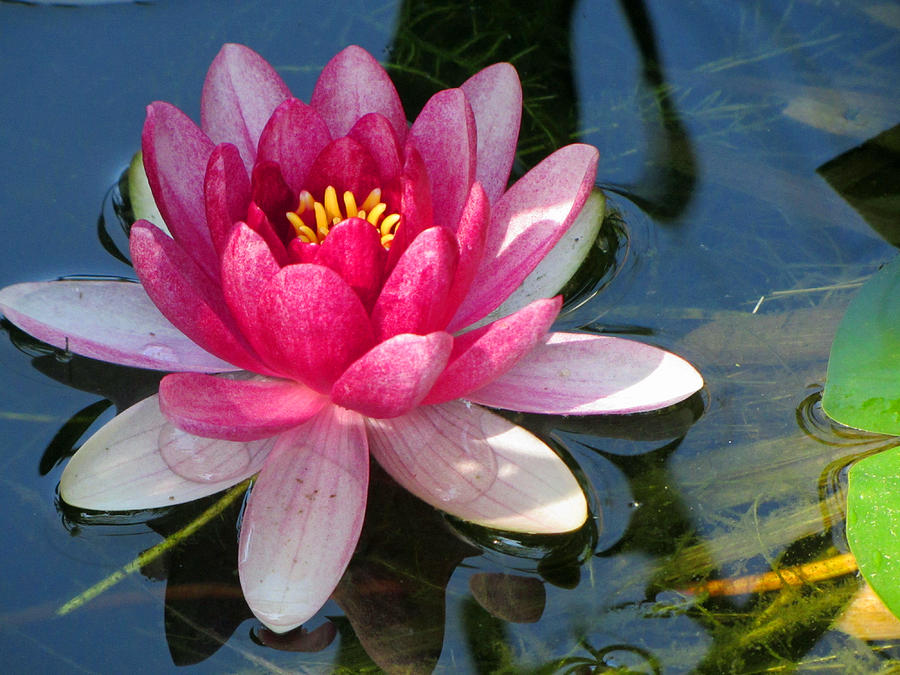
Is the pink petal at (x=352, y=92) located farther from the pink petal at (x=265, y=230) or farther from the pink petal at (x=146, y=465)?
the pink petal at (x=146, y=465)

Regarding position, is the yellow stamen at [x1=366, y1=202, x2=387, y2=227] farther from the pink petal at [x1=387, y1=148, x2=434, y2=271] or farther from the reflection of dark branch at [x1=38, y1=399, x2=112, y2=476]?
the reflection of dark branch at [x1=38, y1=399, x2=112, y2=476]

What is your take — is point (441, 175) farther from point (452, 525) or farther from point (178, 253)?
point (452, 525)

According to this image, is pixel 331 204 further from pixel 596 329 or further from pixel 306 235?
pixel 596 329

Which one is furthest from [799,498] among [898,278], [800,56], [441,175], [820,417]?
[800,56]

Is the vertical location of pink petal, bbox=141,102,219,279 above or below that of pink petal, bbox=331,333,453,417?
above

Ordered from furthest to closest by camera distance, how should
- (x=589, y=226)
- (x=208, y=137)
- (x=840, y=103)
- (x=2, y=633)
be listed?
(x=840, y=103) < (x=589, y=226) < (x=208, y=137) < (x=2, y=633)

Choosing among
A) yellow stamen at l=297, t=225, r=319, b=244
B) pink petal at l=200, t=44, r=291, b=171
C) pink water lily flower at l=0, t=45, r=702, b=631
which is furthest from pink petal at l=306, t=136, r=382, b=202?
pink petal at l=200, t=44, r=291, b=171
